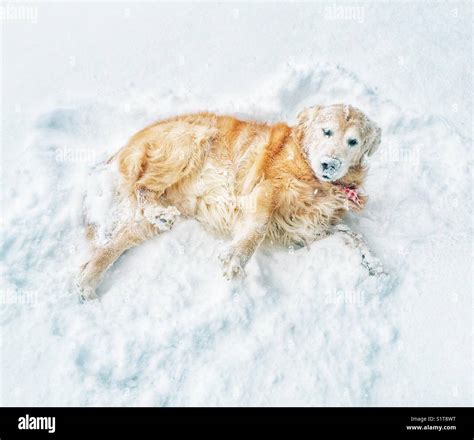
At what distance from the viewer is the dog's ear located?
439cm

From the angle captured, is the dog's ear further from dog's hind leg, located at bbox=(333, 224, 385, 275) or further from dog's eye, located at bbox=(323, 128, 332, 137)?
dog's hind leg, located at bbox=(333, 224, 385, 275)

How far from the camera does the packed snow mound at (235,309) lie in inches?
131

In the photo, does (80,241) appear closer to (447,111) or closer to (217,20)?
(217,20)

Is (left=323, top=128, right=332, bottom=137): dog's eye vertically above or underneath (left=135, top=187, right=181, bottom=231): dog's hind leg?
above

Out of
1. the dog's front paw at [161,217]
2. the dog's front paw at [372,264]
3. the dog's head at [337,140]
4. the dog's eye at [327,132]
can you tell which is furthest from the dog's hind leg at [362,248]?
the dog's front paw at [161,217]

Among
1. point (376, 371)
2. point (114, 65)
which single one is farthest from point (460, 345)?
point (114, 65)

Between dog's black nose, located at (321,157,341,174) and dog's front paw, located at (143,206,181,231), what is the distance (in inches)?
57.1

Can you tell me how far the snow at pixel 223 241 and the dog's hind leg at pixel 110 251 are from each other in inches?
3.7

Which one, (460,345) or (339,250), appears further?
(339,250)

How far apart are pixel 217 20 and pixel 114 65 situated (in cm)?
160

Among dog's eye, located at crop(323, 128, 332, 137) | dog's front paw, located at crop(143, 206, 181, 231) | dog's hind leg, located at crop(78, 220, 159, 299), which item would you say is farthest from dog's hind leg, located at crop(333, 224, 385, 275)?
dog's hind leg, located at crop(78, 220, 159, 299)

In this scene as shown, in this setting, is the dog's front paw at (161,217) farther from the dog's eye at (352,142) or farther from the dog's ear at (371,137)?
the dog's ear at (371,137)

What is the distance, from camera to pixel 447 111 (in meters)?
5.65

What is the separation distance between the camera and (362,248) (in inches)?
164
